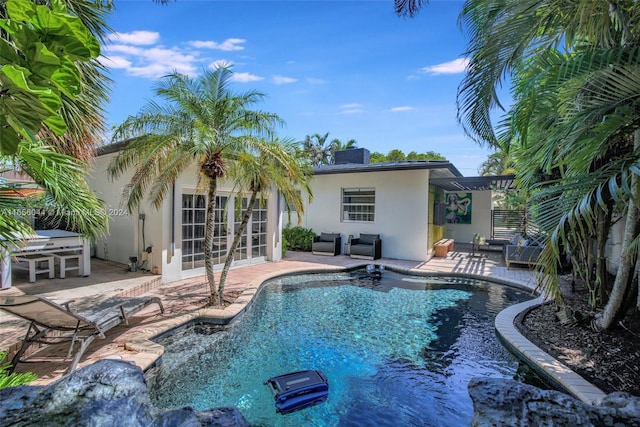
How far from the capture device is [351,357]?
5.26 m

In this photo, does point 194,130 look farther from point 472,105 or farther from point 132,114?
point 472,105

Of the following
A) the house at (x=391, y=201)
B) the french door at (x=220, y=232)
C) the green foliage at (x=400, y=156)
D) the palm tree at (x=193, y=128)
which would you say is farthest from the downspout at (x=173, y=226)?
the green foliage at (x=400, y=156)

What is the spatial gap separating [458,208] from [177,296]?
17.0 meters

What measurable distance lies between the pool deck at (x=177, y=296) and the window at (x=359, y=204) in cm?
232

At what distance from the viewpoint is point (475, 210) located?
19.1m

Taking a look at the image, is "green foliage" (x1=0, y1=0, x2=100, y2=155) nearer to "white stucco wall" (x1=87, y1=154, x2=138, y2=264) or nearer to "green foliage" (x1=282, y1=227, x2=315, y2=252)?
"white stucco wall" (x1=87, y1=154, x2=138, y2=264)

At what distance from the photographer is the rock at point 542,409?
2.24 meters

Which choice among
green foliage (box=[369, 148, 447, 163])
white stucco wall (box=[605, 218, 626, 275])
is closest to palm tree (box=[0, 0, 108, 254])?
white stucco wall (box=[605, 218, 626, 275])

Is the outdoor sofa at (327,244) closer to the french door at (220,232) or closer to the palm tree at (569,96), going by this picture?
the french door at (220,232)

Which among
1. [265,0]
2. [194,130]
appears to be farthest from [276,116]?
[265,0]

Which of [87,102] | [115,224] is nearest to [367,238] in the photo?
[115,224]

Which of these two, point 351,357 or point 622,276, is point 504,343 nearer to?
point 622,276

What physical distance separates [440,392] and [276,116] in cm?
629

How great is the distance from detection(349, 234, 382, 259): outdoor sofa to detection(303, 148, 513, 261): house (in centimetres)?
42
